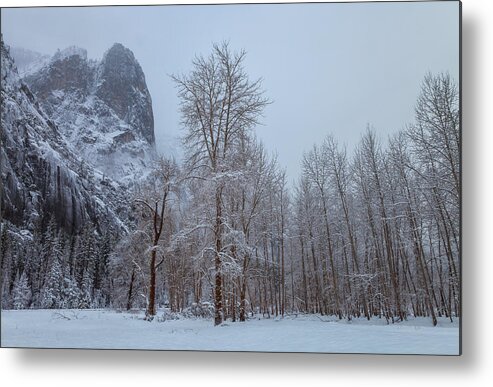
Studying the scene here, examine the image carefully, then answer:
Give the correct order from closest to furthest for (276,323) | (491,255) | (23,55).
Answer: (491,255)
(276,323)
(23,55)

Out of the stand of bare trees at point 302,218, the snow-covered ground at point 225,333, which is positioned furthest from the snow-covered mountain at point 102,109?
the snow-covered ground at point 225,333

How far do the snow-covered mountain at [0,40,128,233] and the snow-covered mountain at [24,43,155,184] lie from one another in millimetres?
82

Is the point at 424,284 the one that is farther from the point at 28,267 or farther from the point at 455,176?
the point at 28,267

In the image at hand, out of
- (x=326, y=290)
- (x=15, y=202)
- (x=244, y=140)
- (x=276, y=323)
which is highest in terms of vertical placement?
(x=244, y=140)

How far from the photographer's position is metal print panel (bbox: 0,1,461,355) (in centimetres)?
525

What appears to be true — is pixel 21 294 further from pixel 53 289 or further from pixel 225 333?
pixel 225 333

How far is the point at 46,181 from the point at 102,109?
92 cm

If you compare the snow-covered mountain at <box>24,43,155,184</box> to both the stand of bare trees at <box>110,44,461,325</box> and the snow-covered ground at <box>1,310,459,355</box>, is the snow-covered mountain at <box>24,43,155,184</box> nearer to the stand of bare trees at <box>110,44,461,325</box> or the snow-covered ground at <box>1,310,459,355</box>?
the stand of bare trees at <box>110,44,461,325</box>

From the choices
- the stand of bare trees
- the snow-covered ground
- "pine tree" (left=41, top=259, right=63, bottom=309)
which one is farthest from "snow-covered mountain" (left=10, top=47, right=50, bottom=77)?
the snow-covered ground

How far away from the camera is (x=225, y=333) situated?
532cm

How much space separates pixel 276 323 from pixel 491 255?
81.1 inches

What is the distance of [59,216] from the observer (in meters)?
5.52

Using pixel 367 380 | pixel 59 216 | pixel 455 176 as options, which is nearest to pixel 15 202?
pixel 59 216

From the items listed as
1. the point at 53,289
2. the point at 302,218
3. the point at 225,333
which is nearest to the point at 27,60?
the point at 53,289
